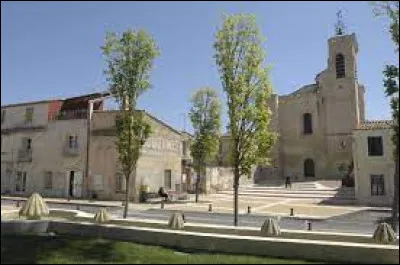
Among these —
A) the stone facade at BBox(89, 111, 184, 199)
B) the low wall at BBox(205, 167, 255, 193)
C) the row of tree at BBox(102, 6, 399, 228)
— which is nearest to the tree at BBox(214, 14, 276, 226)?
the row of tree at BBox(102, 6, 399, 228)

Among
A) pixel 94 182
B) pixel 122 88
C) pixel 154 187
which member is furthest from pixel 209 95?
pixel 122 88

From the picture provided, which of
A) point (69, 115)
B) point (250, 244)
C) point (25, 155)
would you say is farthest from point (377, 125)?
point (25, 155)

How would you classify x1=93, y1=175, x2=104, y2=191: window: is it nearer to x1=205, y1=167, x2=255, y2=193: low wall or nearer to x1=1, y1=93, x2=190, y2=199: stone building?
x1=1, y1=93, x2=190, y2=199: stone building

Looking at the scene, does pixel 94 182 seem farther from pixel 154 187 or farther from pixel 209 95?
pixel 209 95

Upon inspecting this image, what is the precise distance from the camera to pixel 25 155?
3838 centimetres

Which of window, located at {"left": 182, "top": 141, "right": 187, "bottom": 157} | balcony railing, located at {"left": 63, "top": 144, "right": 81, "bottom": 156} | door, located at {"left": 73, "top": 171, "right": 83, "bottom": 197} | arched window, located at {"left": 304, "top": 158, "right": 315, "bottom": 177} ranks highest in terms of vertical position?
window, located at {"left": 182, "top": 141, "right": 187, "bottom": 157}

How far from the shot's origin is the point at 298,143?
53656 millimetres

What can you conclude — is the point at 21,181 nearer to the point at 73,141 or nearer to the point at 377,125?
the point at 73,141

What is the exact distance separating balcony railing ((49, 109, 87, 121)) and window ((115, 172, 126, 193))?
5848 millimetres

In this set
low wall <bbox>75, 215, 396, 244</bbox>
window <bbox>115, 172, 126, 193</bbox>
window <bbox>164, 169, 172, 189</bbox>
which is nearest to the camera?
low wall <bbox>75, 215, 396, 244</bbox>

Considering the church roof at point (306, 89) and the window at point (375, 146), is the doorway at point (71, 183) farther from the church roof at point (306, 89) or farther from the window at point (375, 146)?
the church roof at point (306, 89)

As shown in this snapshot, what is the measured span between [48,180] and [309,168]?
30.6 metres

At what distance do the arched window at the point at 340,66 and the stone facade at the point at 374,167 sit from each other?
65.4 ft

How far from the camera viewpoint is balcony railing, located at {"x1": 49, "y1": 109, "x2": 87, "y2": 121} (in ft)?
119
